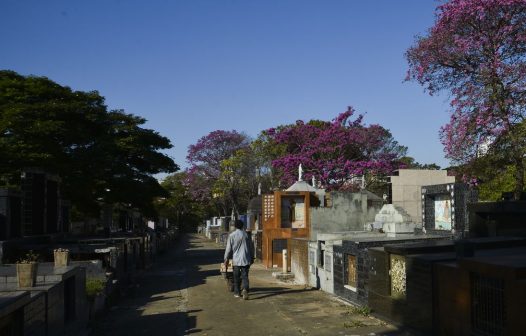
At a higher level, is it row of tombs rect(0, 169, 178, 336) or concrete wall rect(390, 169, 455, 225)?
concrete wall rect(390, 169, 455, 225)

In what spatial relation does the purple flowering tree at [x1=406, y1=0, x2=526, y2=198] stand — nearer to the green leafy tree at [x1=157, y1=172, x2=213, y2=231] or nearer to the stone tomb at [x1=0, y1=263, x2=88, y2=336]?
the stone tomb at [x1=0, y1=263, x2=88, y2=336]

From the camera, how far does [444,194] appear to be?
54.6ft

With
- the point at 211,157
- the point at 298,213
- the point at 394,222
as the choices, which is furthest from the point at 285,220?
the point at 211,157

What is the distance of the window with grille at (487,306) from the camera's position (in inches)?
256

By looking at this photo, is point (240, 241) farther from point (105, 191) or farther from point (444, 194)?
point (105, 191)

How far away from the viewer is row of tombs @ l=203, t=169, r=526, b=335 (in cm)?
691

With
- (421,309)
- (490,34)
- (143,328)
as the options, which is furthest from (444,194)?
(143,328)

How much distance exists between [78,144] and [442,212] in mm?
15834

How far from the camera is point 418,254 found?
9086 mm

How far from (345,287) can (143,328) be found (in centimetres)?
477

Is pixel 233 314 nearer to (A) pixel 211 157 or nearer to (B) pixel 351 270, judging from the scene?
(B) pixel 351 270

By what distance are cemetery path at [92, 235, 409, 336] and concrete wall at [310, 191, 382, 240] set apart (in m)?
7.15

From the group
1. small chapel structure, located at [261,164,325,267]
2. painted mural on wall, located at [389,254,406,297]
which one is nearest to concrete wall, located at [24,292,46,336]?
painted mural on wall, located at [389,254,406,297]

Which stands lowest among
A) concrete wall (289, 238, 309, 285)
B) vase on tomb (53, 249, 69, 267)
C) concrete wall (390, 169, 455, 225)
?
concrete wall (289, 238, 309, 285)
